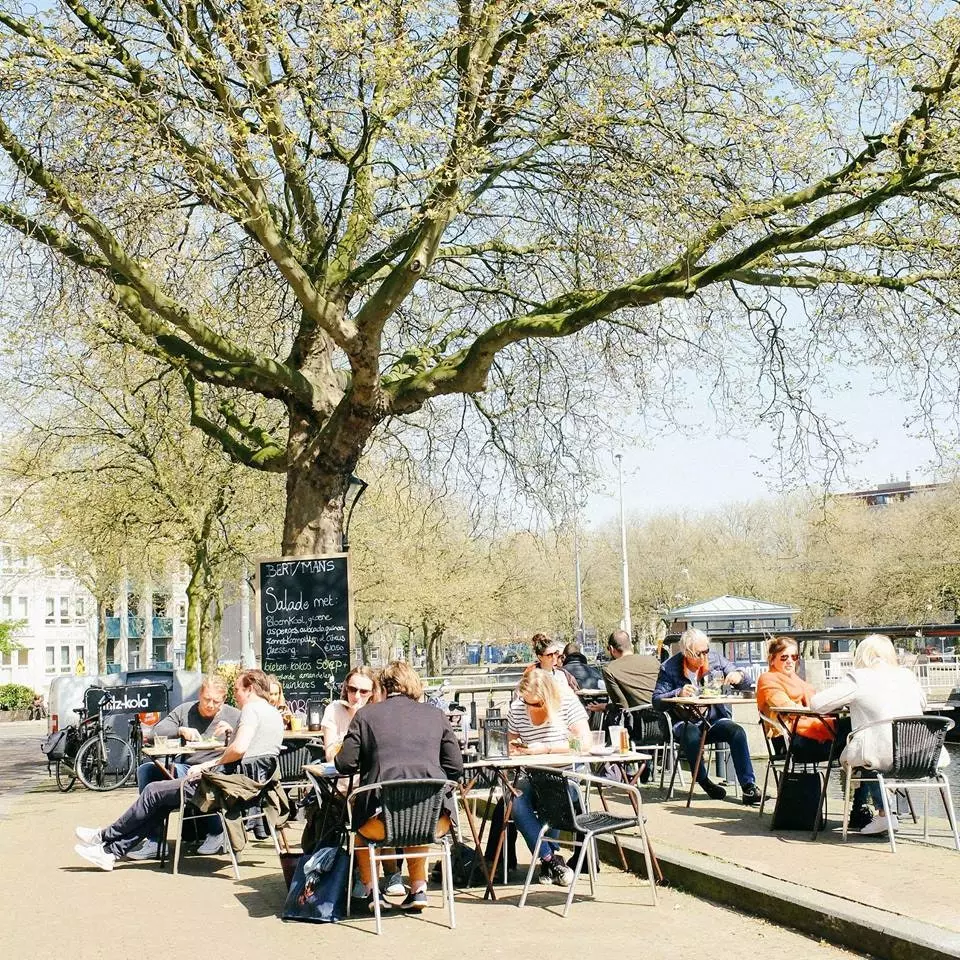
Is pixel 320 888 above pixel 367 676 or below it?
below

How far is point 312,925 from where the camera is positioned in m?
7.89

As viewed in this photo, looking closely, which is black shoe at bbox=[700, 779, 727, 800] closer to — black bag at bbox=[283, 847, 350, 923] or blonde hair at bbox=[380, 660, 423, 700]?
blonde hair at bbox=[380, 660, 423, 700]

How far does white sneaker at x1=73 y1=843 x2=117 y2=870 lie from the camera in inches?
398

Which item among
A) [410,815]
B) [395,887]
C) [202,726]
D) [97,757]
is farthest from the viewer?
[97,757]

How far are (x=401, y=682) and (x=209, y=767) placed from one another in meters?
2.51

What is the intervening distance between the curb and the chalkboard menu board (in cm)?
655

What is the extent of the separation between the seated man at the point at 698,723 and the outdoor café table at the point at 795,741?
1.41 m

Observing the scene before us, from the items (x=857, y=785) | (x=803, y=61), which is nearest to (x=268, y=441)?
(x=803, y=61)

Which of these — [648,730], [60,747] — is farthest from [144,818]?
[60,747]

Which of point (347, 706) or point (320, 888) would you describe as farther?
point (347, 706)

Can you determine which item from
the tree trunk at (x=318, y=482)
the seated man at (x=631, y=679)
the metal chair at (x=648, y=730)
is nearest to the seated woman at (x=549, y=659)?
the seated man at (x=631, y=679)

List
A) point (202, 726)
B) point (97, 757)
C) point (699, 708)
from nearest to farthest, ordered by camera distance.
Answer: point (202, 726), point (699, 708), point (97, 757)

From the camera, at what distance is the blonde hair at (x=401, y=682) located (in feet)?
27.1

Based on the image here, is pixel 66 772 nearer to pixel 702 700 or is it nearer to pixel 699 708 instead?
pixel 699 708
